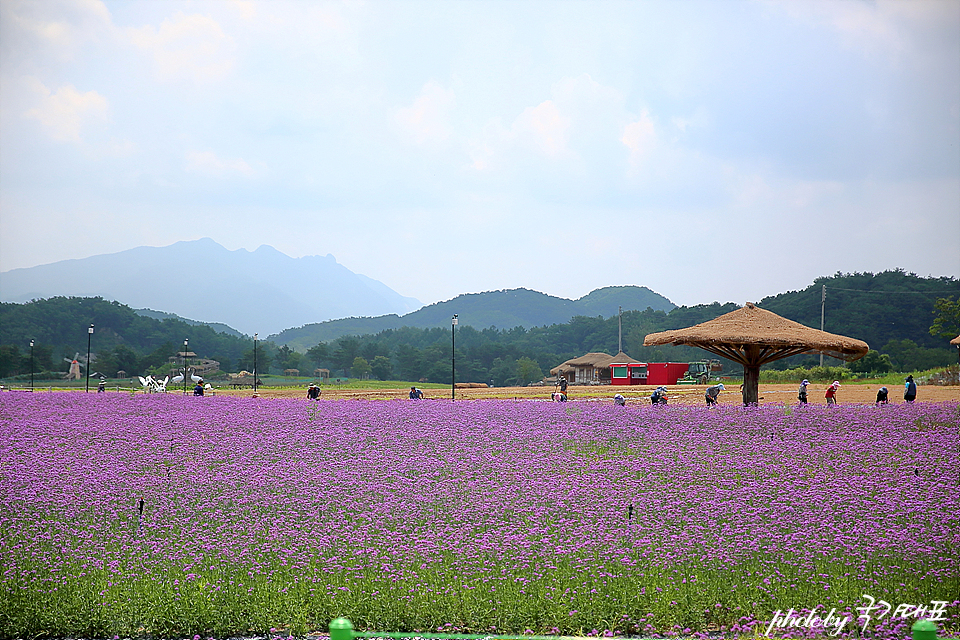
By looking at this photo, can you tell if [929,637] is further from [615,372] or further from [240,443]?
[615,372]

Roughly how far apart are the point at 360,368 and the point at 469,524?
85.7 m

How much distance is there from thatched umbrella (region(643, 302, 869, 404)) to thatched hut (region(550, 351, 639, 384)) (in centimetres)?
4082

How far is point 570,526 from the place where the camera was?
9352 millimetres

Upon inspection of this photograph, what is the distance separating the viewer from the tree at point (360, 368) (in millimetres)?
92938

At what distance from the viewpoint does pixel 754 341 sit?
2020cm

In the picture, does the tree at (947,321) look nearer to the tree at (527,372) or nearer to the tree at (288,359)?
the tree at (527,372)

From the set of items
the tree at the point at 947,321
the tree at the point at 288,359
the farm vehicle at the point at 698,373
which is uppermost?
the tree at the point at 947,321

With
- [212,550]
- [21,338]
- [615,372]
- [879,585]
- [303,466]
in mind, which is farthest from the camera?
[21,338]

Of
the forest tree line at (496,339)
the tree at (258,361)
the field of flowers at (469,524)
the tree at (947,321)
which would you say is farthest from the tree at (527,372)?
the field of flowers at (469,524)

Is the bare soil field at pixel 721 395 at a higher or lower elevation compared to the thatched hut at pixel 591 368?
lower

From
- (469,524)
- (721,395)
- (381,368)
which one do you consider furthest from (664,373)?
(469,524)

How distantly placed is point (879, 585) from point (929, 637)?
5089 millimetres

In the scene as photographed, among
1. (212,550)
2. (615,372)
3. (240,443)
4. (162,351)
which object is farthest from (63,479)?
(162,351)

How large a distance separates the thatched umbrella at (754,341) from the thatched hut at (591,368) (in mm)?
40817
